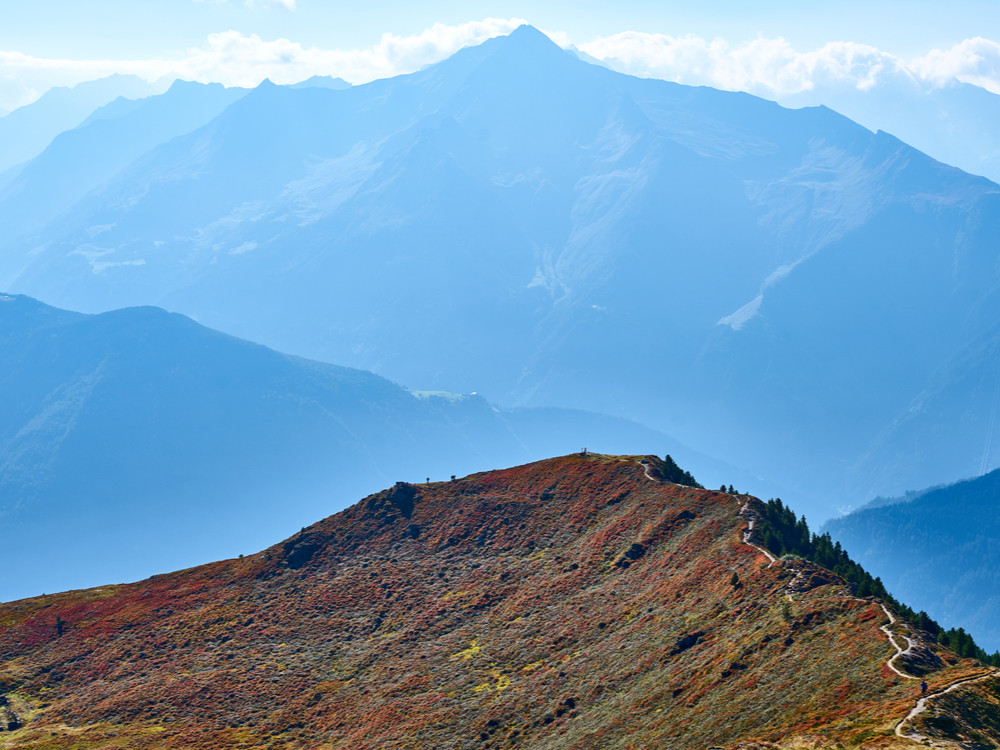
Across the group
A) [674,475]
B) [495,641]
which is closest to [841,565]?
[495,641]

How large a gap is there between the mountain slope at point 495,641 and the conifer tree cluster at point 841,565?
331 centimetres

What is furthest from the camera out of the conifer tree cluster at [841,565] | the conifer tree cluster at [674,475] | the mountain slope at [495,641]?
the conifer tree cluster at [674,475]

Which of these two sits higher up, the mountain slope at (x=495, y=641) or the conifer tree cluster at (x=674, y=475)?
the conifer tree cluster at (x=674, y=475)

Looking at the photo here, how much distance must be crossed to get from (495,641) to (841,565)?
40525mm

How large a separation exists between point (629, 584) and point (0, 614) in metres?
96.5

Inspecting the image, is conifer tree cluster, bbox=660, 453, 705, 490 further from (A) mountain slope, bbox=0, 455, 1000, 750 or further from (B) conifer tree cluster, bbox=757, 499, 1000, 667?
(B) conifer tree cluster, bbox=757, 499, 1000, 667

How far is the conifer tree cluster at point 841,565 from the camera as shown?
8450 centimetres

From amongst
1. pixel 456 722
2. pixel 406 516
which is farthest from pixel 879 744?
pixel 406 516

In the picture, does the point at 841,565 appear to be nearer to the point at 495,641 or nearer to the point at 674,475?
the point at 495,641

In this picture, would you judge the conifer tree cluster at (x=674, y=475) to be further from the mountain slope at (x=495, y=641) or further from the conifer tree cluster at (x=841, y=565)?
the conifer tree cluster at (x=841, y=565)

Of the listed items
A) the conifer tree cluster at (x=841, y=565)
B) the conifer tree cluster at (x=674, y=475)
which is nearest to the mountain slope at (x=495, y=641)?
the conifer tree cluster at (x=674, y=475)

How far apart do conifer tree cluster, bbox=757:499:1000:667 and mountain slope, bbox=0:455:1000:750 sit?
331 cm

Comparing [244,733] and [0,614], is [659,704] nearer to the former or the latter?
[244,733]

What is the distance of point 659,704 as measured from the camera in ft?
285
